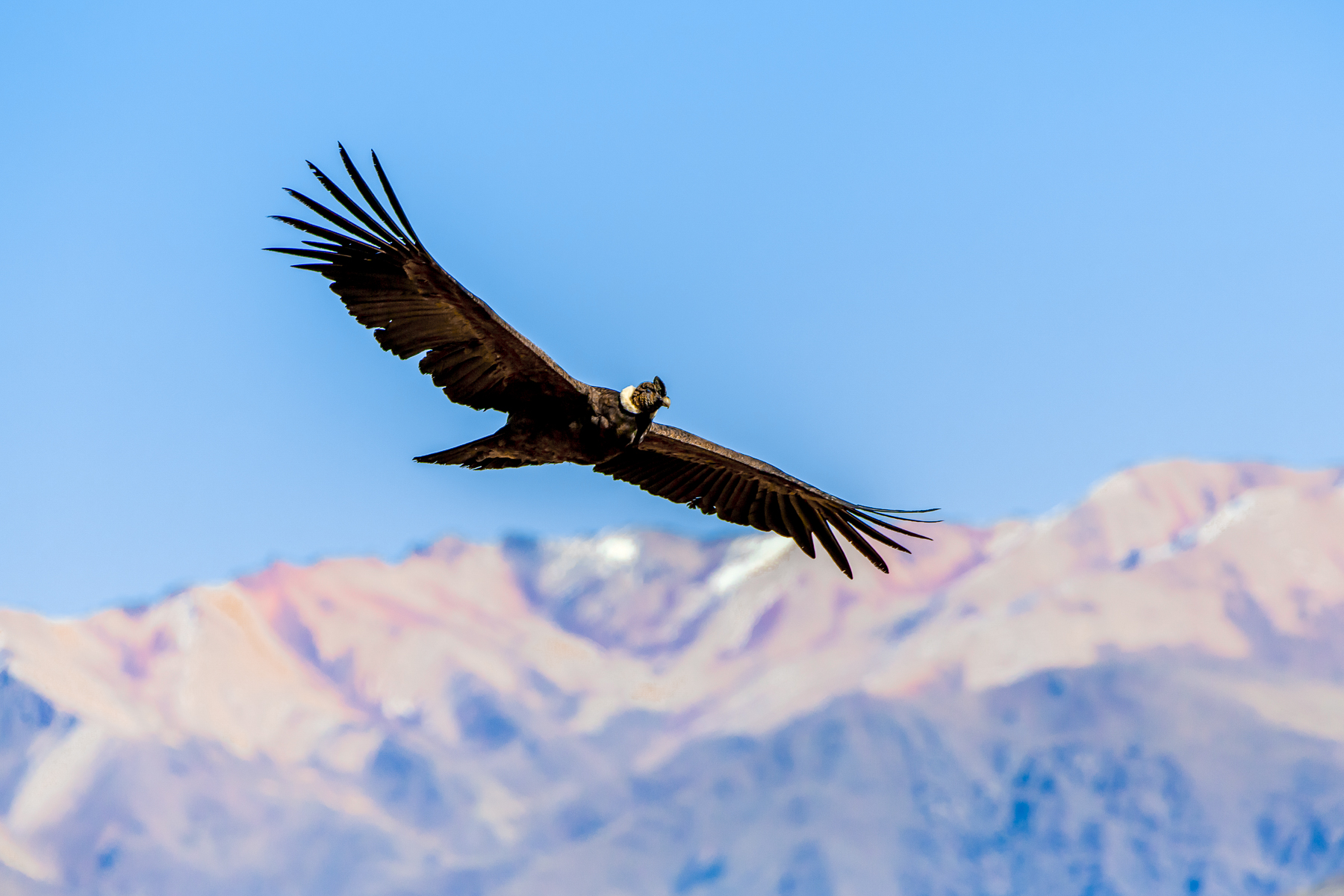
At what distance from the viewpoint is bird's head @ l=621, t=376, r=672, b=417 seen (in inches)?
765

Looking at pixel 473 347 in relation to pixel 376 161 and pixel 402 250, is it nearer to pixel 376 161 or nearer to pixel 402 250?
pixel 402 250

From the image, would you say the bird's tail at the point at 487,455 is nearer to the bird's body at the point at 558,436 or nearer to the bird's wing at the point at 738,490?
the bird's body at the point at 558,436

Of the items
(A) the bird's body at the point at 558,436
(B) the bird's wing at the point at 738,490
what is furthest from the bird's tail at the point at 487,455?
(B) the bird's wing at the point at 738,490

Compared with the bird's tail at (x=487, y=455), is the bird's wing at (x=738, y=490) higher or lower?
higher

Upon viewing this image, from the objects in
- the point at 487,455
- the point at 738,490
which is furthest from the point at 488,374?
the point at 738,490

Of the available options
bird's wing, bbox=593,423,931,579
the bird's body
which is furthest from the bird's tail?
bird's wing, bbox=593,423,931,579

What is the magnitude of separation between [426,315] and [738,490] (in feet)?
18.8

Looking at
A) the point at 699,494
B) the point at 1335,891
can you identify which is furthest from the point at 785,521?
the point at 1335,891

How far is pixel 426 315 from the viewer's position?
63.1ft

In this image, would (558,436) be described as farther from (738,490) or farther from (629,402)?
(738,490)

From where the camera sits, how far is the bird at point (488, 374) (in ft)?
61.2

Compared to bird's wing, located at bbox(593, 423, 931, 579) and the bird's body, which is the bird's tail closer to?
the bird's body

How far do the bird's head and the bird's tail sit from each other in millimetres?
1557

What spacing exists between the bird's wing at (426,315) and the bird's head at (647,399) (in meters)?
0.64
